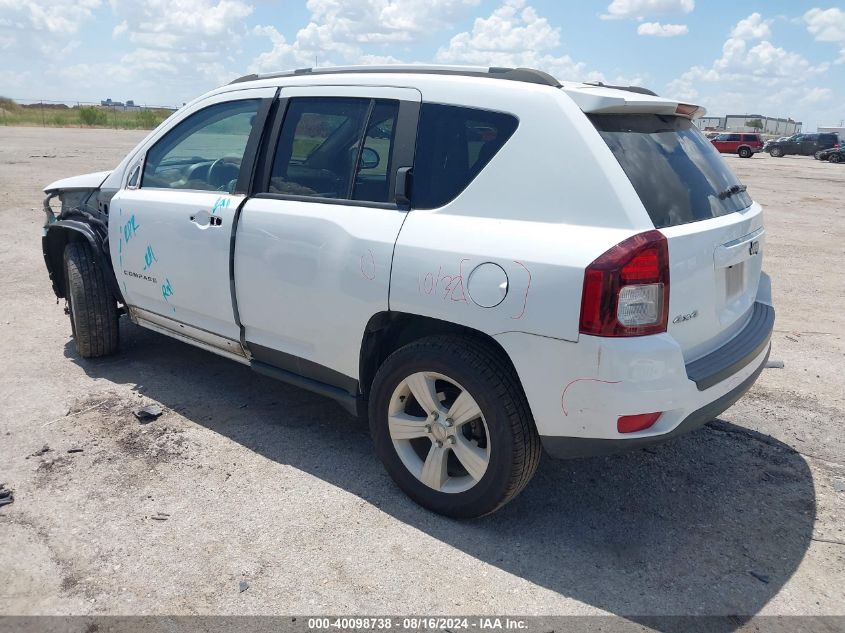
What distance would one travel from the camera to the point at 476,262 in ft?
9.60

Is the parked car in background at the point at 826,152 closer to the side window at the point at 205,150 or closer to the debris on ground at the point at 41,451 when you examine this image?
the side window at the point at 205,150

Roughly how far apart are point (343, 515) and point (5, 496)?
5.43 ft

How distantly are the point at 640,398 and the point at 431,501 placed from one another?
116 centimetres

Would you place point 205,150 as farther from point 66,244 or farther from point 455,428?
point 455,428

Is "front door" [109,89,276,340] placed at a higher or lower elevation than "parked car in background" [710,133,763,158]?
lower

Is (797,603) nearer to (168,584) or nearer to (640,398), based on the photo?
(640,398)

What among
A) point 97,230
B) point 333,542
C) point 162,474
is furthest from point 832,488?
point 97,230

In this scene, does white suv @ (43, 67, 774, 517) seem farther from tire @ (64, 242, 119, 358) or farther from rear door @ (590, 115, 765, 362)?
tire @ (64, 242, 119, 358)

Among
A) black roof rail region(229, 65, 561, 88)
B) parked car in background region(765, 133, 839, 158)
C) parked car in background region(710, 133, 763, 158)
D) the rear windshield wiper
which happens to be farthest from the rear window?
parked car in background region(765, 133, 839, 158)

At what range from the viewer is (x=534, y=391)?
114 inches

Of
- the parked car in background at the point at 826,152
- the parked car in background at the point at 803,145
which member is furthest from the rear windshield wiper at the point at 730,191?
the parked car in background at the point at 803,145

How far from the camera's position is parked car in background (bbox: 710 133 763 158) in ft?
131

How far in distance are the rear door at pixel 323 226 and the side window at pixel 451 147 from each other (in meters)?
0.08

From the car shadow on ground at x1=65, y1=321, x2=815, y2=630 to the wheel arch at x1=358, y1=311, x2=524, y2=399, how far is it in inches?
23.9
